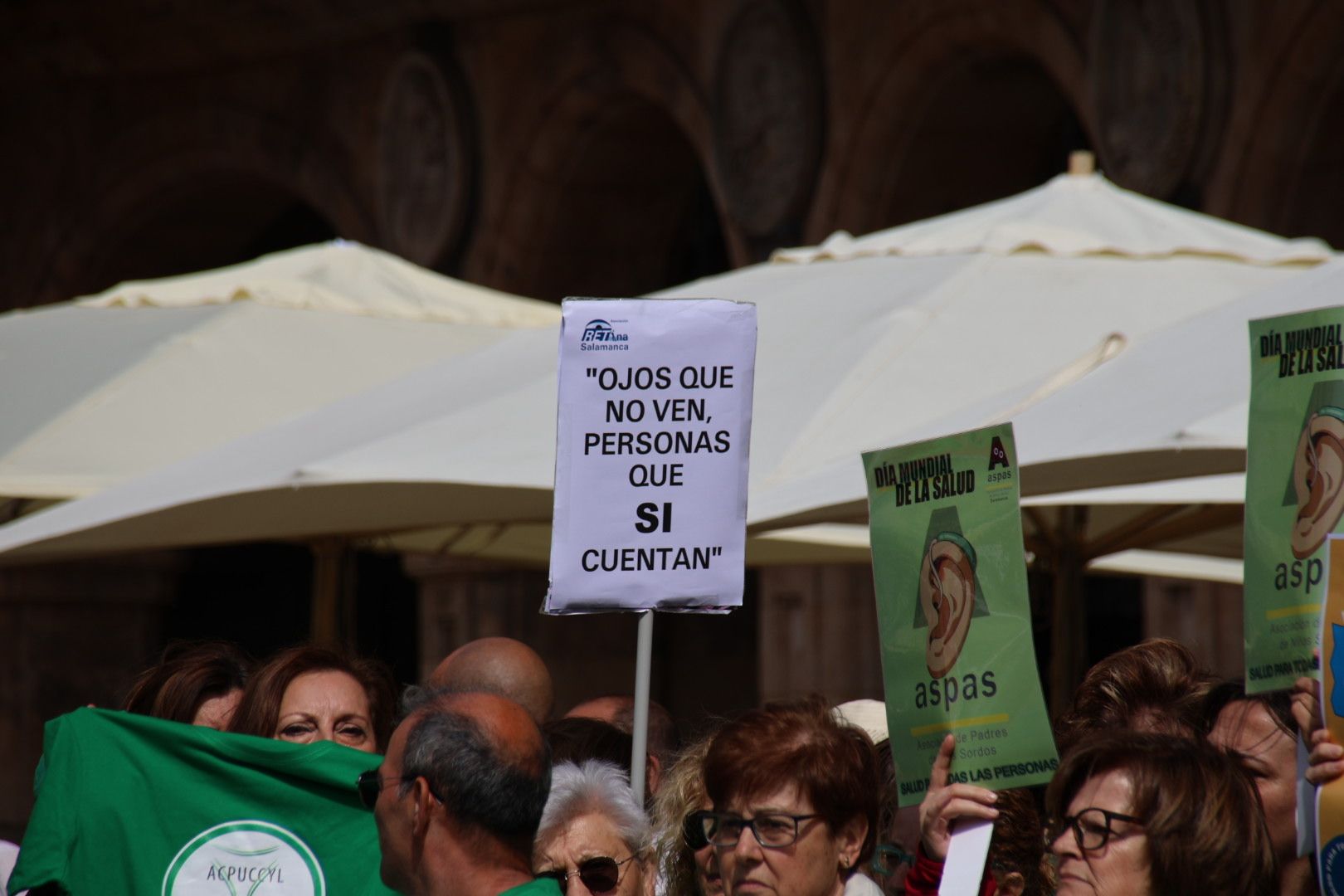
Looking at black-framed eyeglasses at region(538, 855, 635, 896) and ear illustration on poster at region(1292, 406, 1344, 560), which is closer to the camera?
ear illustration on poster at region(1292, 406, 1344, 560)

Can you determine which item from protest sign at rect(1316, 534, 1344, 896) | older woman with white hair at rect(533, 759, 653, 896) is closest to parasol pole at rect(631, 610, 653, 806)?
older woman with white hair at rect(533, 759, 653, 896)

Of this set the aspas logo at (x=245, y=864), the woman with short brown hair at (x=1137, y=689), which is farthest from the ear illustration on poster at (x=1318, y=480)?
the aspas logo at (x=245, y=864)

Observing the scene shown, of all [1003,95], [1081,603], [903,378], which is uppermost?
[1003,95]

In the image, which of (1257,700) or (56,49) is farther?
(56,49)

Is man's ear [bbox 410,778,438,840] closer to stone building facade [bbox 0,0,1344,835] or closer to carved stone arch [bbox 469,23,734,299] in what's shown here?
stone building facade [bbox 0,0,1344,835]

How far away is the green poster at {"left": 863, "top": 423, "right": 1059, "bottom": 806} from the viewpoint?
3021mm

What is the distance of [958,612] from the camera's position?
123 inches

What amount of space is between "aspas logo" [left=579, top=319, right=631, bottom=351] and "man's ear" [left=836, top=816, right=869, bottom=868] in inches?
43.6

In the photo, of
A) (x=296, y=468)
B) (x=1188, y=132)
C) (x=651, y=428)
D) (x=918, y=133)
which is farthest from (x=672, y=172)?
(x=651, y=428)

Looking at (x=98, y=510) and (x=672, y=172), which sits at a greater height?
(x=672, y=172)

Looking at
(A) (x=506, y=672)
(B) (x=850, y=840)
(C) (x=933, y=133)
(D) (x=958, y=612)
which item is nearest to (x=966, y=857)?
(B) (x=850, y=840)

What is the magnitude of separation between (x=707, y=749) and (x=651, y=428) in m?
0.81

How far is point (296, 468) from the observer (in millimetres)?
5289

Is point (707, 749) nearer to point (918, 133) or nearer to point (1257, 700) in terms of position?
point (1257, 700)
